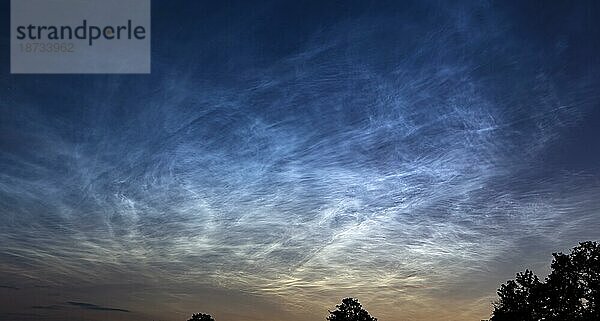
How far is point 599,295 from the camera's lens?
2002 inches

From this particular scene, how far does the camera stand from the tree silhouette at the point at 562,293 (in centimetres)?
5184

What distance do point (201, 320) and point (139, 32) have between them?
237 ft

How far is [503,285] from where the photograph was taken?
60.7 m

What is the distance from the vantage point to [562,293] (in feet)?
177

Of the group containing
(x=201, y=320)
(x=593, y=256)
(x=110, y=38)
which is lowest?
(x=201, y=320)

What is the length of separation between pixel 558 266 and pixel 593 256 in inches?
128

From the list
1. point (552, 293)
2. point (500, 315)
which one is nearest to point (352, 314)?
point (500, 315)

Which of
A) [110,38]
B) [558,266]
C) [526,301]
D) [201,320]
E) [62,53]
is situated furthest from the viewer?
[201,320]

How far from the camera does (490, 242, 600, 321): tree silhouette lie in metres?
51.8

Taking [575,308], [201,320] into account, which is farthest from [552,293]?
[201,320]

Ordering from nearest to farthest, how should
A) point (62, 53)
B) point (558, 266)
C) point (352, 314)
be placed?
point (62, 53) < point (558, 266) < point (352, 314)

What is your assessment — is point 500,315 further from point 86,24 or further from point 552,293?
point 86,24

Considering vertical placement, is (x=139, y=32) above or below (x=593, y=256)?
above

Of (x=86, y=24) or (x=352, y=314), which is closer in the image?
(x=86, y=24)
